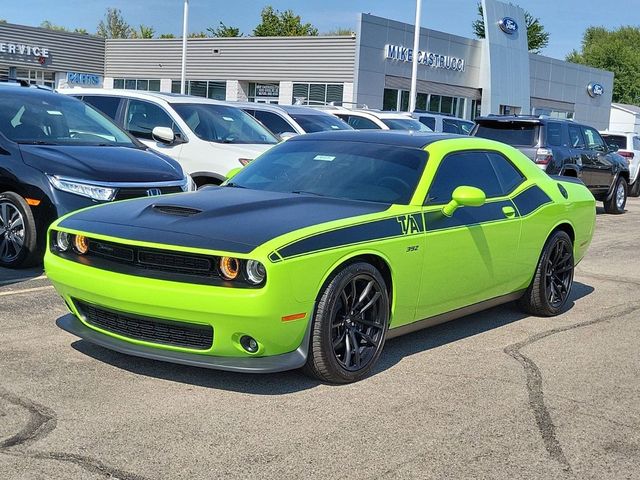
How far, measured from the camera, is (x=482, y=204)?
6301mm

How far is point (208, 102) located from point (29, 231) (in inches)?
185

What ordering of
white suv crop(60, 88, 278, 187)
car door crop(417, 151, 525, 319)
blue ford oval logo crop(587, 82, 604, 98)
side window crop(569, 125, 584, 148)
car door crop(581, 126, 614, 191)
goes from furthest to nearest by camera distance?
1. blue ford oval logo crop(587, 82, 604, 98)
2. car door crop(581, 126, 614, 191)
3. side window crop(569, 125, 584, 148)
4. white suv crop(60, 88, 278, 187)
5. car door crop(417, 151, 525, 319)

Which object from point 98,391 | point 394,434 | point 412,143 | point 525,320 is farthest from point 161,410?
point 525,320

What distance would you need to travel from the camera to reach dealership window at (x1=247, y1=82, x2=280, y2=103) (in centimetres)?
4372

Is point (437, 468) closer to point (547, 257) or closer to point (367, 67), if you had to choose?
point (547, 257)

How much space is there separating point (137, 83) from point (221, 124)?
1552 inches

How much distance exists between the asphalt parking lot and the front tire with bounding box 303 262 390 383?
12cm

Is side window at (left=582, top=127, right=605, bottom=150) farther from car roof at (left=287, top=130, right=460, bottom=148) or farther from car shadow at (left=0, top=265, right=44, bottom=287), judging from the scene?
car shadow at (left=0, top=265, right=44, bottom=287)

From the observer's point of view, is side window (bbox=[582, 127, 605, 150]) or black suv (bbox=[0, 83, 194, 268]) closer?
black suv (bbox=[0, 83, 194, 268])

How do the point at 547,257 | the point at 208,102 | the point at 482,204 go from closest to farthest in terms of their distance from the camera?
the point at 482,204
the point at 547,257
the point at 208,102

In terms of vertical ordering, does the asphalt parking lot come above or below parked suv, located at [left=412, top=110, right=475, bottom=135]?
below

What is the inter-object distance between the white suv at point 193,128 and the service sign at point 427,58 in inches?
1157

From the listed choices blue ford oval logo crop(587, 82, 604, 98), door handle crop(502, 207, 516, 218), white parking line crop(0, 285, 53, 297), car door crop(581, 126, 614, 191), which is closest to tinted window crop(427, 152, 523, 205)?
door handle crop(502, 207, 516, 218)

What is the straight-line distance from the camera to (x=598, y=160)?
17.3 meters
